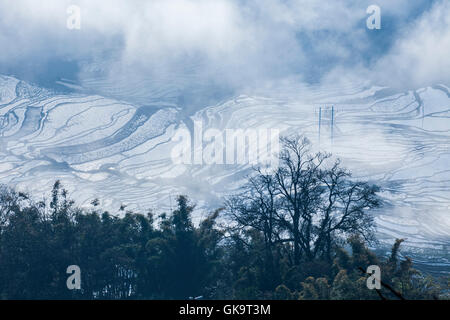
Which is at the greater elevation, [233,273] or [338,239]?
[338,239]

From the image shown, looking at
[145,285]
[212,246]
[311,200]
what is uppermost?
[311,200]

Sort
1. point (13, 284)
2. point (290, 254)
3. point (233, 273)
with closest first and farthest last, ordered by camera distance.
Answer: point (13, 284) → point (233, 273) → point (290, 254)

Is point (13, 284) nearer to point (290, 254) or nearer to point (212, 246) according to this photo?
point (212, 246)
